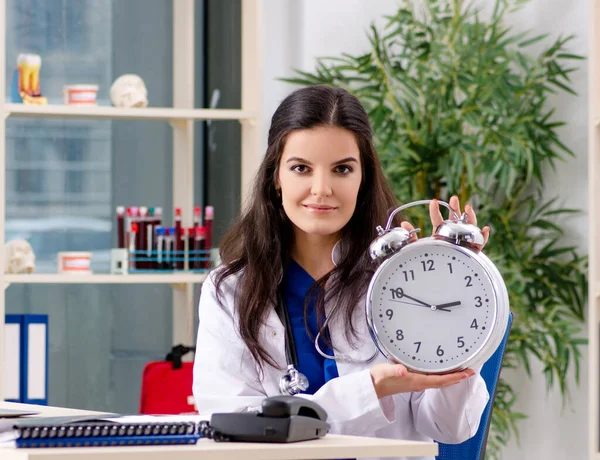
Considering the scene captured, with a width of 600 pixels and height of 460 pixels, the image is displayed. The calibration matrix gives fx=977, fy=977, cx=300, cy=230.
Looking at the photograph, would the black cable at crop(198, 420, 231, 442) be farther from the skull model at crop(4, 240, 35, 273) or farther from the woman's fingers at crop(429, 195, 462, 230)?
the skull model at crop(4, 240, 35, 273)

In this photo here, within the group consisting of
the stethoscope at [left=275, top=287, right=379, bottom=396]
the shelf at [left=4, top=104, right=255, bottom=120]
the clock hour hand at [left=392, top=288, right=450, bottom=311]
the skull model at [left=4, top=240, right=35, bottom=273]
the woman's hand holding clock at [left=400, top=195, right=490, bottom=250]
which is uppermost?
the shelf at [left=4, top=104, right=255, bottom=120]

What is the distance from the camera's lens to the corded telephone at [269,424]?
1.13 m

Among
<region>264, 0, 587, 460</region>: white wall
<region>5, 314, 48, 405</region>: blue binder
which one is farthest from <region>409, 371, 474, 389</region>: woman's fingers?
<region>264, 0, 587, 460</region>: white wall

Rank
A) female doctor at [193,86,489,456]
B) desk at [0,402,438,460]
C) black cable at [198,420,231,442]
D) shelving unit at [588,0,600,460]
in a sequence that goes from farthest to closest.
→ shelving unit at [588,0,600,460], female doctor at [193,86,489,456], black cable at [198,420,231,442], desk at [0,402,438,460]

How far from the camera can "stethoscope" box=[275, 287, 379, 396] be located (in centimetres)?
165

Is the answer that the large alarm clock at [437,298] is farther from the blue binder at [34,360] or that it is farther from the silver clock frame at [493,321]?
the blue binder at [34,360]

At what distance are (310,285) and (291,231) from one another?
0.13 metres

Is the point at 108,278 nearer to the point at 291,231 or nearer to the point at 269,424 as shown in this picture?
the point at 291,231

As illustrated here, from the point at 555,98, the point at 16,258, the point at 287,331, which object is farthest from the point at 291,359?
the point at 555,98

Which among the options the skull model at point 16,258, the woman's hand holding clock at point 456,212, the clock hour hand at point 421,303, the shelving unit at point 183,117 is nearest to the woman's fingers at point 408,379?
the clock hour hand at point 421,303

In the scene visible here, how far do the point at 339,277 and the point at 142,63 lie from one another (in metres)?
2.05

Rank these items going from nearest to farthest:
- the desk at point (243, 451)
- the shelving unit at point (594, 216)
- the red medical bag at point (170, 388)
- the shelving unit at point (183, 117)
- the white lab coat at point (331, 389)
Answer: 1. the desk at point (243, 451)
2. the white lab coat at point (331, 389)
3. the shelving unit at point (594, 216)
4. the shelving unit at point (183, 117)
5. the red medical bag at point (170, 388)

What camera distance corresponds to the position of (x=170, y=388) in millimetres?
3018

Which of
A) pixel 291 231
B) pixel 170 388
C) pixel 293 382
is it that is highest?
pixel 291 231
